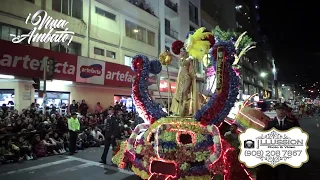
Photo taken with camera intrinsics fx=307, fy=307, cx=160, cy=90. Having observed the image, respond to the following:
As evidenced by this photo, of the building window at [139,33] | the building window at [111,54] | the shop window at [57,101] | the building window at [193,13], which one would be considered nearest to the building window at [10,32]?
the shop window at [57,101]

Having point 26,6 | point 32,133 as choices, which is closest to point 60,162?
point 32,133

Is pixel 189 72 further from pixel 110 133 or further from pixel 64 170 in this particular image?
pixel 64 170

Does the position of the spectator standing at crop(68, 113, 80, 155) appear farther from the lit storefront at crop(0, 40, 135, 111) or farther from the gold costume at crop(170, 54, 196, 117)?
the gold costume at crop(170, 54, 196, 117)

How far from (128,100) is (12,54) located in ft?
36.1

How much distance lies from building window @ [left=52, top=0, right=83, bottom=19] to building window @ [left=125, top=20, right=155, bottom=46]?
4.97 meters

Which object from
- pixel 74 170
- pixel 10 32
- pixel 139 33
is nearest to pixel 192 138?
pixel 74 170

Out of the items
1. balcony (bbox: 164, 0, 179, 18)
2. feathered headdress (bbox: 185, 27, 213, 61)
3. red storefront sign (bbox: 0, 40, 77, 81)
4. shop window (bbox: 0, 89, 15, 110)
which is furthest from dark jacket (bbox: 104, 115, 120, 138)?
balcony (bbox: 164, 0, 179, 18)

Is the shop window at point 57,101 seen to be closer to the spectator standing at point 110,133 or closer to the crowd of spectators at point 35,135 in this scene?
the crowd of spectators at point 35,135

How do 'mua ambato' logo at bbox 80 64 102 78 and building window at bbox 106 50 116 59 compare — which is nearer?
'mua ambato' logo at bbox 80 64 102 78

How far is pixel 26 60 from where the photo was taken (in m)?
13.8

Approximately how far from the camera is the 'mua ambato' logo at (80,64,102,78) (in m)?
17.1

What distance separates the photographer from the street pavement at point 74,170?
799cm

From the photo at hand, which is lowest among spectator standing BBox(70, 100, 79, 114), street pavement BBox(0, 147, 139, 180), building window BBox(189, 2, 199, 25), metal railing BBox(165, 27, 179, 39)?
street pavement BBox(0, 147, 139, 180)

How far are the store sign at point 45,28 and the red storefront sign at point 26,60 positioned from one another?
983 millimetres
